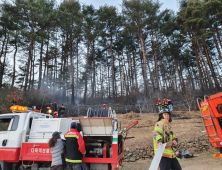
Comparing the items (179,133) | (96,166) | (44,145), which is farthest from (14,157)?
(179,133)

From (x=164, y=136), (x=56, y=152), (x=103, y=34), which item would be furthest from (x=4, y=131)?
(x=103, y=34)

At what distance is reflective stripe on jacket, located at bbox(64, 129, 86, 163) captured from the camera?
3646 millimetres

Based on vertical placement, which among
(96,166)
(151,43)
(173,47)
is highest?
(151,43)

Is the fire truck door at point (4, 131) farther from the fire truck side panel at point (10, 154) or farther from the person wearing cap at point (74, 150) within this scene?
the person wearing cap at point (74, 150)

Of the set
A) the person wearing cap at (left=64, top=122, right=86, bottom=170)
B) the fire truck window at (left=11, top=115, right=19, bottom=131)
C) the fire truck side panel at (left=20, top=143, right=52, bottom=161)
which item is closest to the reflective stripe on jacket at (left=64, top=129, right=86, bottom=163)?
the person wearing cap at (left=64, top=122, right=86, bottom=170)

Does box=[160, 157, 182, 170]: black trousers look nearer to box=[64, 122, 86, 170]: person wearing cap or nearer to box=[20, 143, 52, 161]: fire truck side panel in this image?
box=[64, 122, 86, 170]: person wearing cap

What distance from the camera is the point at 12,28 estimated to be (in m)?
20.1

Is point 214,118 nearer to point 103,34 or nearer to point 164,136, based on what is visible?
point 164,136

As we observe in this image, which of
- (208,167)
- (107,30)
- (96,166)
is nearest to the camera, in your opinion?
(96,166)

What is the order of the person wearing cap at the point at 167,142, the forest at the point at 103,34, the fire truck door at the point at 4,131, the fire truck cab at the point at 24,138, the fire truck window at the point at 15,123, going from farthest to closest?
1. the forest at the point at 103,34
2. the fire truck window at the point at 15,123
3. the fire truck door at the point at 4,131
4. the fire truck cab at the point at 24,138
5. the person wearing cap at the point at 167,142

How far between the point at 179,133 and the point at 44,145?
8.17 meters

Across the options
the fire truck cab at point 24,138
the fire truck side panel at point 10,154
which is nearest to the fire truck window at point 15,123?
the fire truck cab at point 24,138

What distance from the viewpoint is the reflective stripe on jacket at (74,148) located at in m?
3.65

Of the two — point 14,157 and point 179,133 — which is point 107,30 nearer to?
point 179,133
